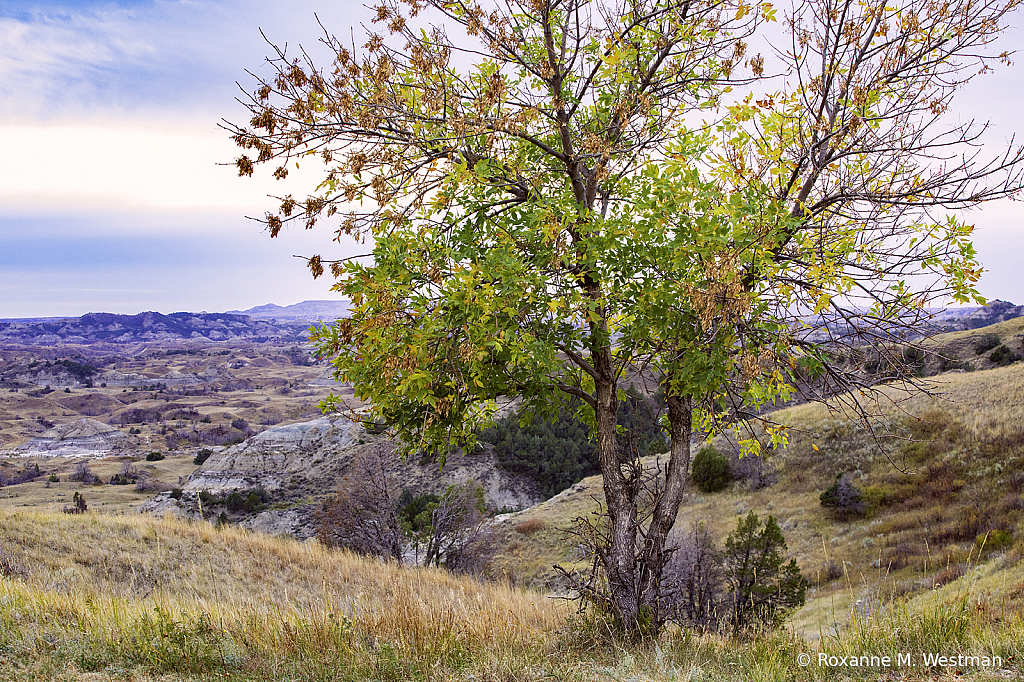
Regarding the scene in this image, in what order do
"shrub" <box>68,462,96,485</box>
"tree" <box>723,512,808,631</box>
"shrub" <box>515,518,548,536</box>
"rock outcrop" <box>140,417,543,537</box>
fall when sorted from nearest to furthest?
"tree" <box>723,512,808,631</box>
"shrub" <box>515,518,548,536</box>
"rock outcrop" <box>140,417,543,537</box>
"shrub" <box>68,462,96,485</box>

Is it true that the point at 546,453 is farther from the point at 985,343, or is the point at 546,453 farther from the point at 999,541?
the point at 985,343

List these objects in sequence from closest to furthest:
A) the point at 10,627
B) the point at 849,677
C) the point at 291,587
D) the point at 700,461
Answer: the point at 849,677 → the point at 10,627 → the point at 291,587 → the point at 700,461

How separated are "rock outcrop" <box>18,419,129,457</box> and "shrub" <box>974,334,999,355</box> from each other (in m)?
92.3

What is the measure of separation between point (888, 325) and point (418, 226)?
492 cm

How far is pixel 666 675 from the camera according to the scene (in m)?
4.70

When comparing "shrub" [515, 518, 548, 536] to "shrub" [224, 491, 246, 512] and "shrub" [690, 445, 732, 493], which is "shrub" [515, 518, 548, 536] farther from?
"shrub" [224, 491, 246, 512]

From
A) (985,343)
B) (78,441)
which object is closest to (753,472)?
(985,343)

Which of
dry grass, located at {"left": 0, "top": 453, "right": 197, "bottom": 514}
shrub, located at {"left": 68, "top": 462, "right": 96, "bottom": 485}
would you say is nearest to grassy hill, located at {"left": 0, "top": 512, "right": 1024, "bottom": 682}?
dry grass, located at {"left": 0, "top": 453, "right": 197, "bottom": 514}

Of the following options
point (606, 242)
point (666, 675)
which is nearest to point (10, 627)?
point (666, 675)

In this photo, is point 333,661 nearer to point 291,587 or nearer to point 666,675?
point 666,675

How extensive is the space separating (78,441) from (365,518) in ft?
255

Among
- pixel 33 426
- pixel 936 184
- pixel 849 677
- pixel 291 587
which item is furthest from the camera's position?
pixel 33 426

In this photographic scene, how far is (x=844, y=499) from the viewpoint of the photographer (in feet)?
78.0

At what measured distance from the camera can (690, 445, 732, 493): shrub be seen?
3103cm
